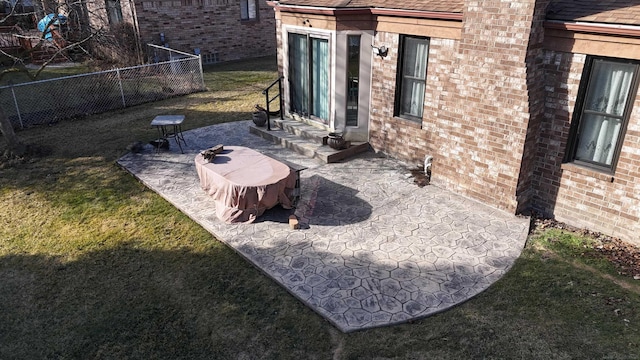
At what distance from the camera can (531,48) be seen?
289 inches

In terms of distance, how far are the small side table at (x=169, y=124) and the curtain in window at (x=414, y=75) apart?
5650 millimetres

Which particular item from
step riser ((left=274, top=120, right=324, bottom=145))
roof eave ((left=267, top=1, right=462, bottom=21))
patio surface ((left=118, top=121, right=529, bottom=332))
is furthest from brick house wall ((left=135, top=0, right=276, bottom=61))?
patio surface ((left=118, top=121, right=529, bottom=332))

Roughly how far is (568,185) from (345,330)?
503 cm

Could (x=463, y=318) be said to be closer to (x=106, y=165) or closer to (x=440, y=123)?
(x=440, y=123)

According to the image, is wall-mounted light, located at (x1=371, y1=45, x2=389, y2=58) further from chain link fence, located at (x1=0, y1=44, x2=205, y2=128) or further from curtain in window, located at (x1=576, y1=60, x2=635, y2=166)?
chain link fence, located at (x1=0, y1=44, x2=205, y2=128)

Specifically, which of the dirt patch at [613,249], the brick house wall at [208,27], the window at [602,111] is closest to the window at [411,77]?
the window at [602,111]

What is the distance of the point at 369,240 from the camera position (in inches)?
296

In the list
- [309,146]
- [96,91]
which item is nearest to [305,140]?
[309,146]

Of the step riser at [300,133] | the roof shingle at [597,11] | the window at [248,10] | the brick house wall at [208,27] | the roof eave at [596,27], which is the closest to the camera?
the roof eave at [596,27]

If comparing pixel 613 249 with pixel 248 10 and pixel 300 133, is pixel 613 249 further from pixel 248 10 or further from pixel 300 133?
pixel 248 10

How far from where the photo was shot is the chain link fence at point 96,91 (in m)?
14.1

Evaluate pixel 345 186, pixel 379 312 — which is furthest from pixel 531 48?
pixel 379 312

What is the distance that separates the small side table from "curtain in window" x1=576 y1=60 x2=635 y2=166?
889 cm

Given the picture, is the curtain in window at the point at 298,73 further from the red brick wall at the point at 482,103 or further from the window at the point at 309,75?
the red brick wall at the point at 482,103
